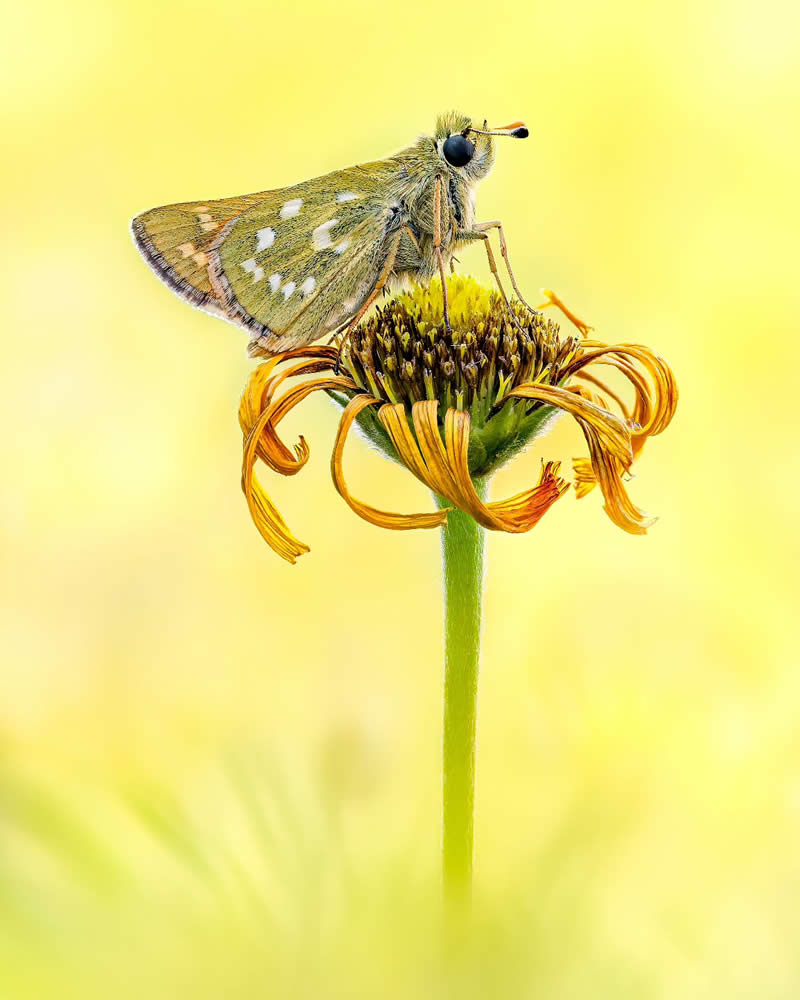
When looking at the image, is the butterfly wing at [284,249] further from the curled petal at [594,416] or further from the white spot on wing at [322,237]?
the curled petal at [594,416]

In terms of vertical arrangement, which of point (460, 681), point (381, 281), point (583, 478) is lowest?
point (460, 681)

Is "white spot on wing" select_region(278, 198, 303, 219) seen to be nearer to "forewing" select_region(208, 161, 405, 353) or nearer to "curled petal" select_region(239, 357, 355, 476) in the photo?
"forewing" select_region(208, 161, 405, 353)

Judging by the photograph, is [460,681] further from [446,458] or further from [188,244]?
[188,244]

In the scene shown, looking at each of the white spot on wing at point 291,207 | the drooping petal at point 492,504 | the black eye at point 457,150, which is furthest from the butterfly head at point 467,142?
the drooping petal at point 492,504

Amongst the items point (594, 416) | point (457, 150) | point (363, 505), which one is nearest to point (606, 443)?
point (594, 416)

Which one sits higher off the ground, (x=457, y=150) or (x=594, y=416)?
(x=457, y=150)

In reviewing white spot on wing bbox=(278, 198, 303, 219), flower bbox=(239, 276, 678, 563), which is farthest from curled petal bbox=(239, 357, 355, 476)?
white spot on wing bbox=(278, 198, 303, 219)
